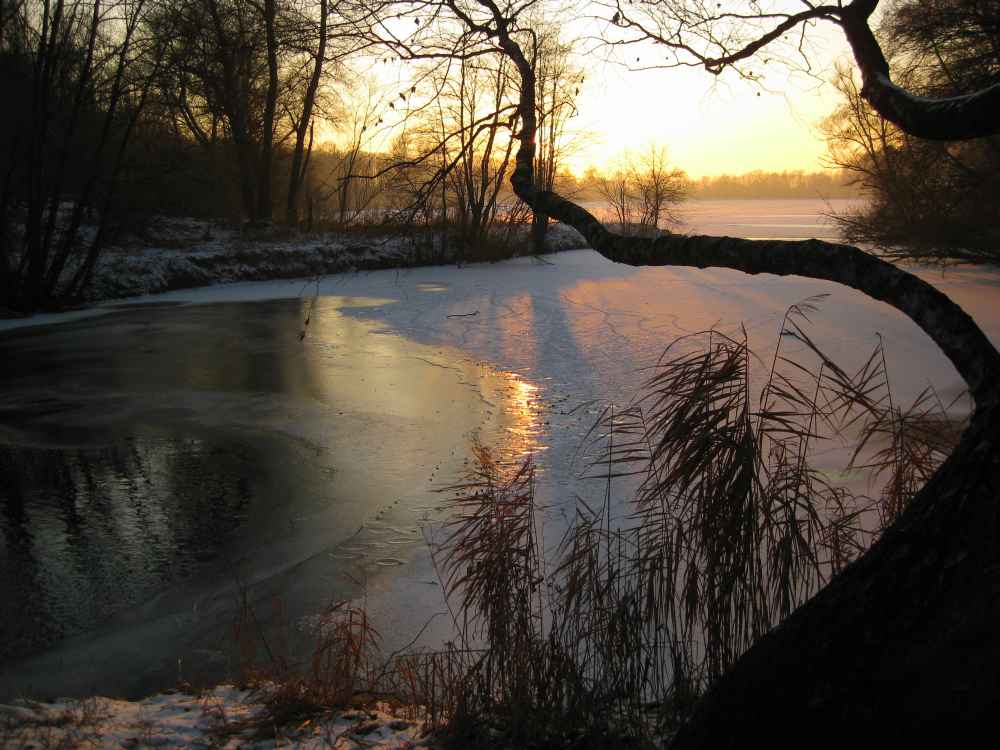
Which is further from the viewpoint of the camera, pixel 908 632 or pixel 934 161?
pixel 934 161

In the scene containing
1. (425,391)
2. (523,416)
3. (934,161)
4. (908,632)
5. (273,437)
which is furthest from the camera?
(934,161)

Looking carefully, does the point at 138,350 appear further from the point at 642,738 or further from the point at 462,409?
the point at 642,738

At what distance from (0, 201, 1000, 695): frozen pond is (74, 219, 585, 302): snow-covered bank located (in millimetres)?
2672

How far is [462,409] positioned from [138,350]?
6237 mm

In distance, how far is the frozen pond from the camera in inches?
186

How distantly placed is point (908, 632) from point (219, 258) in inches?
896

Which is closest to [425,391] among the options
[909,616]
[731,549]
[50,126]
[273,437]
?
[273,437]

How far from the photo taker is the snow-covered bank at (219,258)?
19.7 meters

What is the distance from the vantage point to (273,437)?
819cm

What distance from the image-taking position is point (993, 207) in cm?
1733

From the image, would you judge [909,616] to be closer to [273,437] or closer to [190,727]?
[190,727]

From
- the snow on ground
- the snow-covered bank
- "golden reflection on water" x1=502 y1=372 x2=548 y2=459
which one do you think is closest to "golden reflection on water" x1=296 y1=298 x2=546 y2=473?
"golden reflection on water" x1=502 y1=372 x2=548 y2=459

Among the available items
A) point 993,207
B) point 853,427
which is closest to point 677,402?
point 853,427

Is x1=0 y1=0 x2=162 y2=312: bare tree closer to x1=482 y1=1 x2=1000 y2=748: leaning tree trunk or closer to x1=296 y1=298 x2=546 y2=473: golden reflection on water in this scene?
x1=296 y1=298 x2=546 y2=473: golden reflection on water
